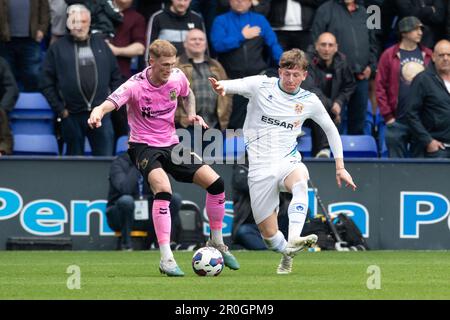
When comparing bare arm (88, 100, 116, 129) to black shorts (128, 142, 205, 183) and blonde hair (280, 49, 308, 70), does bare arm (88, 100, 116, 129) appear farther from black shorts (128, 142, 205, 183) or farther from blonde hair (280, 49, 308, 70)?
blonde hair (280, 49, 308, 70)

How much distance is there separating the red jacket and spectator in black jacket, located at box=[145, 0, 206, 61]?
9.03 ft

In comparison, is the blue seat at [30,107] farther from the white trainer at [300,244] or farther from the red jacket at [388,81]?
the white trainer at [300,244]

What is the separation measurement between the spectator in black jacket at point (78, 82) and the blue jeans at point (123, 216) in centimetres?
132

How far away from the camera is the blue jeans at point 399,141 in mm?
18562

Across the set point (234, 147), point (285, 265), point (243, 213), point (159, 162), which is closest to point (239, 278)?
point (285, 265)

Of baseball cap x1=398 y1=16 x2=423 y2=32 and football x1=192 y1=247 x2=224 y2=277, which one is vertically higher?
baseball cap x1=398 y1=16 x2=423 y2=32

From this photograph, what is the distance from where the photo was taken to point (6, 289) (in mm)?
10898

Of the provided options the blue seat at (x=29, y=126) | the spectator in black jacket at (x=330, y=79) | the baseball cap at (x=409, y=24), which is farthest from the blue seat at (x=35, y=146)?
the baseball cap at (x=409, y=24)

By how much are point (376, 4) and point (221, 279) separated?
362 inches

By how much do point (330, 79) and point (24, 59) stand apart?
4.43m

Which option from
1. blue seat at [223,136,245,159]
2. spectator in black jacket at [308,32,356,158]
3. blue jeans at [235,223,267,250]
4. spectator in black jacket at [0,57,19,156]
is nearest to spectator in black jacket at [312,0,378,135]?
spectator in black jacket at [308,32,356,158]

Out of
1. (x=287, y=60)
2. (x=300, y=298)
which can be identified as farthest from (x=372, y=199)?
(x=300, y=298)

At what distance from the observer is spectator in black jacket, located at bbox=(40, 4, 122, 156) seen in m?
18.2

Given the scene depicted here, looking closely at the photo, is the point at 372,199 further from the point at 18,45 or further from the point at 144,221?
the point at 18,45
